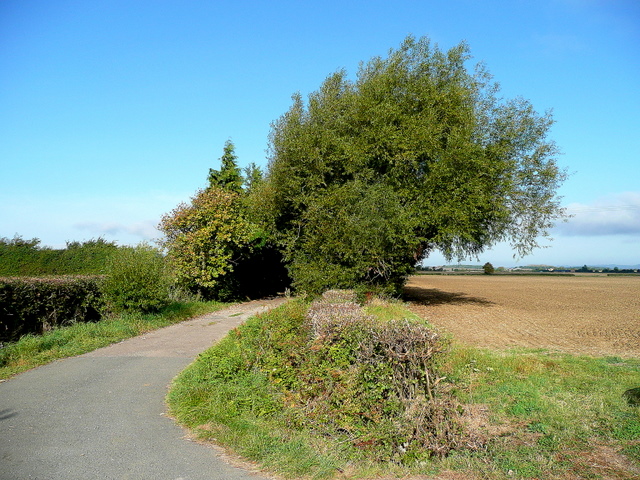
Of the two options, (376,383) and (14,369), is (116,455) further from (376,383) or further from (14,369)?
(14,369)

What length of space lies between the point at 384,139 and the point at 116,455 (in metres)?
19.3

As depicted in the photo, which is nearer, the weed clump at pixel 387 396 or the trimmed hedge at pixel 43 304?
the weed clump at pixel 387 396

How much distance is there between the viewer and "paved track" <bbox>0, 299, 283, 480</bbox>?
4395 mm

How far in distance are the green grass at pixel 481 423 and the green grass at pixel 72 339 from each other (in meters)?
3.40

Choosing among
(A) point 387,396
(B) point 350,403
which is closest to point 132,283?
(B) point 350,403

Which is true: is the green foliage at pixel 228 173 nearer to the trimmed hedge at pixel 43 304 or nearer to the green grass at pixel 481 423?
the trimmed hedge at pixel 43 304

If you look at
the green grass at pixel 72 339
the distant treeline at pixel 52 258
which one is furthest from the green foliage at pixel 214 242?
the green grass at pixel 72 339

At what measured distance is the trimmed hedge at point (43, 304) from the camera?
10766 mm

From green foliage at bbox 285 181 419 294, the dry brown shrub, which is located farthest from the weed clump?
green foliage at bbox 285 181 419 294

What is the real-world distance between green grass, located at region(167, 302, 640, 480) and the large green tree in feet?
38.4

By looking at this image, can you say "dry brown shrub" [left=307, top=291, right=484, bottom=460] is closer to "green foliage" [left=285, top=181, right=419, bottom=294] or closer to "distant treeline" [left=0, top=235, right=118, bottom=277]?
"green foliage" [left=285, top=181, right=419, bottom=294]

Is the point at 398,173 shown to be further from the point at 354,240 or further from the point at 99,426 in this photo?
the point at 99,426

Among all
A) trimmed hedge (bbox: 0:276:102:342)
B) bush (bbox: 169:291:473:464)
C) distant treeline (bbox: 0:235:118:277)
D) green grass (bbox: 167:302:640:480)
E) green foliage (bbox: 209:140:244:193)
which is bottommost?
green grass (bbox: 167:302:640:480)

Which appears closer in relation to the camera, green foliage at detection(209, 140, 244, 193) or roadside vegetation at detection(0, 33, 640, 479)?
roadside vegetation at detection(0, 33, 640, 479)
